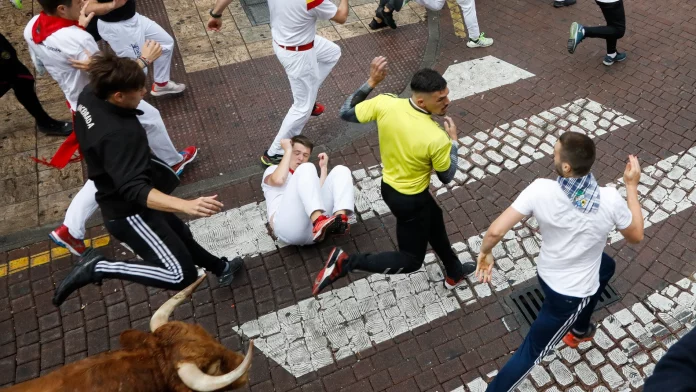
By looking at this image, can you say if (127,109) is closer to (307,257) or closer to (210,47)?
(307,257)

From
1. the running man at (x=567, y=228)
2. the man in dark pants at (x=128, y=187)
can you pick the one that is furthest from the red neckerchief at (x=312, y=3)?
the running man at (x=567, y=228)

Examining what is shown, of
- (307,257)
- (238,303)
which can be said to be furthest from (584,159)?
(238,303)

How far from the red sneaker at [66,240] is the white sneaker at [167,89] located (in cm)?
285

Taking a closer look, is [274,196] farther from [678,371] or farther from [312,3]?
[678,371]

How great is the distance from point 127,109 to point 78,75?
2286 millimetres

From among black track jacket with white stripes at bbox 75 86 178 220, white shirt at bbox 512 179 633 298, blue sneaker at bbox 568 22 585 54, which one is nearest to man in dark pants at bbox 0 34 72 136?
black track jacket with white stripes at bbox 75 86 178 220

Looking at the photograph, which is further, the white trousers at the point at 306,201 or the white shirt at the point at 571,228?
the white trousers at the point at 306,201

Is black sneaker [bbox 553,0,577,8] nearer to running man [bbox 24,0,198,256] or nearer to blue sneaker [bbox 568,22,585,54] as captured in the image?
blue sneaker [bbox 568,22,585,54]

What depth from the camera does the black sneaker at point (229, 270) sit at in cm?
503

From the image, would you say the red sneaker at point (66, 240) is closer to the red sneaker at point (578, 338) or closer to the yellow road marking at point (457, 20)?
the red sneaker at point (578, 338)

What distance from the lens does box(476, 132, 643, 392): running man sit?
11.0 feet

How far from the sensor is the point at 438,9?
7766 mm

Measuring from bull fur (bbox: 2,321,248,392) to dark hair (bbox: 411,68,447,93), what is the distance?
7.50 feet

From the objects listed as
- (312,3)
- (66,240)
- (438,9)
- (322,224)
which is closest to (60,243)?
(66,240)
